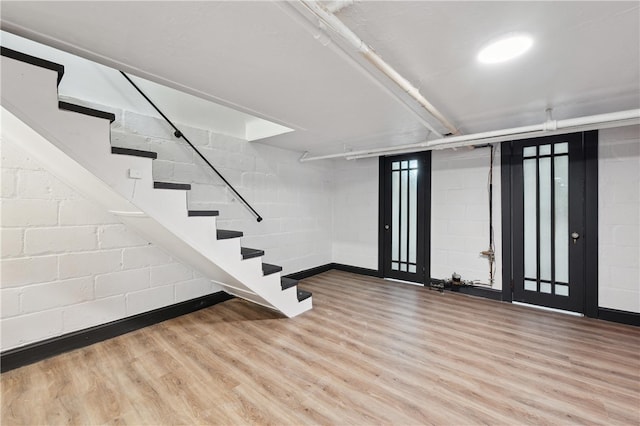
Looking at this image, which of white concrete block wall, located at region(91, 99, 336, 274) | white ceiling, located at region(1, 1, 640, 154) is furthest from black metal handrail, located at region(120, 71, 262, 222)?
white ceiling, located at region(1, 1, 640, 154)

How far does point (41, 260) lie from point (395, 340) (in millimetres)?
3274

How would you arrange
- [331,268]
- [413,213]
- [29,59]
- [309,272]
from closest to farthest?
1. [29,59]
2. [413,213]
3. [309,272]
4. [331,268]

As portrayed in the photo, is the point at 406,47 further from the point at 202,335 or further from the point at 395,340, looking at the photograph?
the point at 202,335

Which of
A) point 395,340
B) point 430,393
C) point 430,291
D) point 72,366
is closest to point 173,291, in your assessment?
point 72,366

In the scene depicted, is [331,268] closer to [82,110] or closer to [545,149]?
[545,149]

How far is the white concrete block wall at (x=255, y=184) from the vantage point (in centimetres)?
305

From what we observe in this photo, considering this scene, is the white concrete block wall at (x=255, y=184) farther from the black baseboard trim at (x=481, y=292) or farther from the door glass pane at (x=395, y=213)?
the black baseboard trim at (x=481, y=292)

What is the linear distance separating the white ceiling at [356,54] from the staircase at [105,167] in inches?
13.4

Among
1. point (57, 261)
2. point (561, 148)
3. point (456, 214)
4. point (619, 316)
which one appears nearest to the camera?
point (57, 261)

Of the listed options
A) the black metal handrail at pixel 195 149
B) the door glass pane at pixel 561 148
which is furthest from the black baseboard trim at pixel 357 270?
the door glass pane at pixel 561 148

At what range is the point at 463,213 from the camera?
4.11 m

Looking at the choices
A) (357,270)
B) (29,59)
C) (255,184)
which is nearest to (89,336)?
(29,59)

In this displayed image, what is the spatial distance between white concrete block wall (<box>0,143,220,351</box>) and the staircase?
0.19 m

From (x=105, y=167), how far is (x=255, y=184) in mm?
2322
